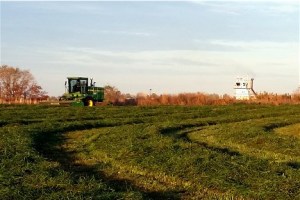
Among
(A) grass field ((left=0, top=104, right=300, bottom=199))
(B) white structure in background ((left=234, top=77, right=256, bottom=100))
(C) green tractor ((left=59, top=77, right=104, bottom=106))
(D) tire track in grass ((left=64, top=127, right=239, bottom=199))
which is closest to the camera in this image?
(A) grass field ((left=0, top=104, right=300, bottom=199))

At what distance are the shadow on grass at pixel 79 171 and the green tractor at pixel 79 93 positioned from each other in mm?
28036

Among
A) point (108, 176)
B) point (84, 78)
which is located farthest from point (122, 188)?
point (84, 78)

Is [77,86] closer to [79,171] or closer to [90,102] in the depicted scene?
[90,102]

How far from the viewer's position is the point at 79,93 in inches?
2083

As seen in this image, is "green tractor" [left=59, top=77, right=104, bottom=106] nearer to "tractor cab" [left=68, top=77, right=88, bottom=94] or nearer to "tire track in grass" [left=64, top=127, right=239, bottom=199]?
"tractor cab" [left=68, top=77, right=88, bottom=94]

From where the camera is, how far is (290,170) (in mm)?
12820

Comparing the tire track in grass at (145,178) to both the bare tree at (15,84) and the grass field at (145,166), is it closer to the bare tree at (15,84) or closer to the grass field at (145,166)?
the grass field at (145,166)

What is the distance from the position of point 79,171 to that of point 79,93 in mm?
39817

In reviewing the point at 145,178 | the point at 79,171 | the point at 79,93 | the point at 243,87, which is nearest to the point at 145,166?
the point at 145,178

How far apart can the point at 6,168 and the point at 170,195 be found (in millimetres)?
4594

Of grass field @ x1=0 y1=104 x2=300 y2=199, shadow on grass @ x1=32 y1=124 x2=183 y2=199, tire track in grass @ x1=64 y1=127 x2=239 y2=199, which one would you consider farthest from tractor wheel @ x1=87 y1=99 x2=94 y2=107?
tire track in grass @ x1=64 y1=127 x2=239 y2=199

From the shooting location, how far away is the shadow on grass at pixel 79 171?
10529 millimetres

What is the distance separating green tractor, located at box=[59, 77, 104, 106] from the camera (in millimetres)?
52812

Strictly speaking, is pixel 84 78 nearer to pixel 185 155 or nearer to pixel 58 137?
pixel 58 137
